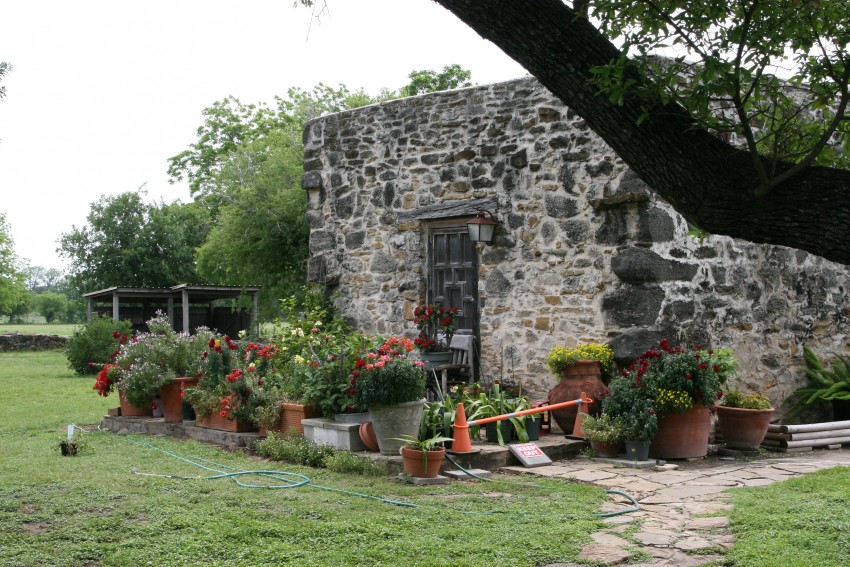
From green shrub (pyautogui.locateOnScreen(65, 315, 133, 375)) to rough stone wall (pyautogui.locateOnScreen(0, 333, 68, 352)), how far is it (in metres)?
10.1

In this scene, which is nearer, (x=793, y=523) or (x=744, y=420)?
(x=793, y=523)

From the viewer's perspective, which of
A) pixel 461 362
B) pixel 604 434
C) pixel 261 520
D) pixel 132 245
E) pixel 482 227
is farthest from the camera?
pixel 132 245

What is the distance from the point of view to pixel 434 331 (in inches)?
390

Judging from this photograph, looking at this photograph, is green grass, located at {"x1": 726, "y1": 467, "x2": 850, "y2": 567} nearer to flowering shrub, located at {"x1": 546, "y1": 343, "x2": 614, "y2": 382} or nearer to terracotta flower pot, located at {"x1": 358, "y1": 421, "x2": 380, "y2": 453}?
flowering shrub, located at {"x1": 546, "y1": 343, "x2": 614, "y2": 382}

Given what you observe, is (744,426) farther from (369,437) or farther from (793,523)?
(369,437)

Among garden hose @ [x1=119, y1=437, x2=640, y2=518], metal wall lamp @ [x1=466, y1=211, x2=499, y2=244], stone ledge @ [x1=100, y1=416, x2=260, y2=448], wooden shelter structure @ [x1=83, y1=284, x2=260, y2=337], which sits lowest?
garden hose @ [x1=119, y1=437, x2=640, y2=518]

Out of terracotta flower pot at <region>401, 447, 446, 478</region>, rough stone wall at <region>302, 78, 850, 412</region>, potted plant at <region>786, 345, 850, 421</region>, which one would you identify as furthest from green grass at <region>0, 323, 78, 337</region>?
terracotta flower pot at <region>401, 447, 446, 478</region>

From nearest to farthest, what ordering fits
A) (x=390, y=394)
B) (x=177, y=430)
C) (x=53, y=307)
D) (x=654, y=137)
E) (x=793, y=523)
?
(x=654, y=137), (x=793, y=523), (x=390, y=394), (x=177, y=430), (x=53, y=307)

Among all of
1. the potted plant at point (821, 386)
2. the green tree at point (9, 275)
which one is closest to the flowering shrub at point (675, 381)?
the potted plant at point (821, 386)

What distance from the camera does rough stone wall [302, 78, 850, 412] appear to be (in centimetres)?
825

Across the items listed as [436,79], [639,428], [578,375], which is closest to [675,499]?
[639,428]

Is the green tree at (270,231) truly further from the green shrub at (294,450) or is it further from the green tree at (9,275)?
the green tree at (9,275)

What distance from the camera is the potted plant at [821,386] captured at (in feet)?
29.4

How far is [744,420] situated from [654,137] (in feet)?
16.8
